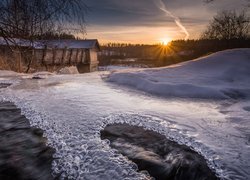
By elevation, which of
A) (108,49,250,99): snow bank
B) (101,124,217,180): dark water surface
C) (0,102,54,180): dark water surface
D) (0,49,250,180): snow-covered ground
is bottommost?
(0,102,54,180): dark water surface

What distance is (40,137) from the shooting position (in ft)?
12.8

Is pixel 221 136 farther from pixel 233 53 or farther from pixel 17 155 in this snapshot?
pixel 233 53

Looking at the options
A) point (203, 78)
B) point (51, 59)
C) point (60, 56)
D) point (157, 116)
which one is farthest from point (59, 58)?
point (157, 116)

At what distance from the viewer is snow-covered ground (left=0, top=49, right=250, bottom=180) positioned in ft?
9.75

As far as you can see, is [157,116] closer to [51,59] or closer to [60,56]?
[51,59]

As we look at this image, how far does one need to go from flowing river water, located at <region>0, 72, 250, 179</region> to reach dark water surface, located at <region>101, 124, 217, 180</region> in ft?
0.40

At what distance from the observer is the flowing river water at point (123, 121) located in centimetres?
289

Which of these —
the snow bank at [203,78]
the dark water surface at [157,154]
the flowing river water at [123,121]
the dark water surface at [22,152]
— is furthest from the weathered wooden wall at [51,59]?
the dark water surface at [157,154]

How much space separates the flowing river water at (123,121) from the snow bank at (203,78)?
0.70 meters

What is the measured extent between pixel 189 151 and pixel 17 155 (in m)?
2.26

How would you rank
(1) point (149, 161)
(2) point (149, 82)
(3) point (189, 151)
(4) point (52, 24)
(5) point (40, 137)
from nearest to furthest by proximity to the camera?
1. (1) point (149, 161)
2. (3) point (189, 151)
3. (4) point (52, 24)
4. (5) point (40, 137)
5. (2) point (149, 82)

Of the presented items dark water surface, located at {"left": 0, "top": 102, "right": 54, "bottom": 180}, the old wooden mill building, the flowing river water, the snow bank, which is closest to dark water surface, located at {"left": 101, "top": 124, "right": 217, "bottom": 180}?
the flowing river water

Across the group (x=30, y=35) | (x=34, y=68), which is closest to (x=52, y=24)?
(x=30, y=35)

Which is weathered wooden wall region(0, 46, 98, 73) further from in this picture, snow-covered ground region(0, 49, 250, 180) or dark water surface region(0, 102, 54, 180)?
dark water surface region(0, 102, 54, 180)
